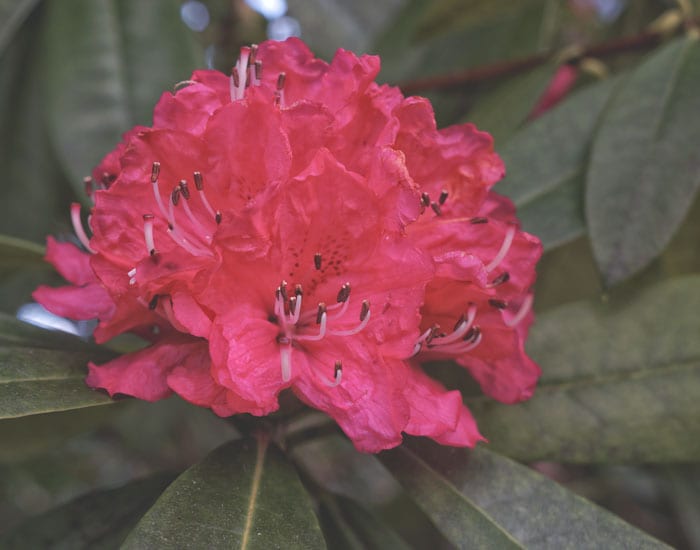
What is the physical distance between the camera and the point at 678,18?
4.46ft

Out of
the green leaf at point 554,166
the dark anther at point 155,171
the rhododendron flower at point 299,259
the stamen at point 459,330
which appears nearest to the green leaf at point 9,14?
the rhododendron flower at point 299,259

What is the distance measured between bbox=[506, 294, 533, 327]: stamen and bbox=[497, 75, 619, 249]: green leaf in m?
0.18

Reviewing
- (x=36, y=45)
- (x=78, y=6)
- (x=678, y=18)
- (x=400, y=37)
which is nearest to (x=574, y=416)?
(x=678, y=18)

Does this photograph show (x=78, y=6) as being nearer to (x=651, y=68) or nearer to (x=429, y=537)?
(x=651, y=68)

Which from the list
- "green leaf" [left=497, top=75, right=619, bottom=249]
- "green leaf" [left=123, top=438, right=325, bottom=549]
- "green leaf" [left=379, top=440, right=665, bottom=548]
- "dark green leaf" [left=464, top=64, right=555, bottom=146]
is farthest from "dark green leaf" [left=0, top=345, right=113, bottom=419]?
"dark green leaf" [left=464, top=64, right=555, bottom=146]

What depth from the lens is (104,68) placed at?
1.28 m

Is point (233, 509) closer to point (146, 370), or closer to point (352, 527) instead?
point (146, 370)

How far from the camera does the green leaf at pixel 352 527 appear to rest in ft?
3.26

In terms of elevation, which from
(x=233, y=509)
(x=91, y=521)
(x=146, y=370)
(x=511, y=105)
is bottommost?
(x=91, y=521)

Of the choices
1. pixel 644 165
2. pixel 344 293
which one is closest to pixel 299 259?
pixel 344 293

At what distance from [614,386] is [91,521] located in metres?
0.68

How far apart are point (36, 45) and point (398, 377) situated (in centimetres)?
113

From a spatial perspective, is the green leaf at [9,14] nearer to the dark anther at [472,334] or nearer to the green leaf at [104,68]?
the green leaf at [104,68]

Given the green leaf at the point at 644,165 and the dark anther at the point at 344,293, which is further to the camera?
the green leaf at the point at 644,165
